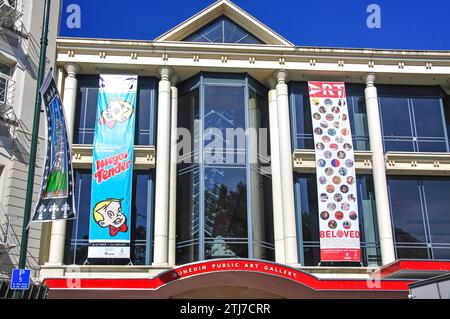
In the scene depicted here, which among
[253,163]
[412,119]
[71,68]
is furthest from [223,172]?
[412,119]

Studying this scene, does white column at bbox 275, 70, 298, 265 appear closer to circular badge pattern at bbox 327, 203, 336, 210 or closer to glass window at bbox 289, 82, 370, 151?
glass window at bbox 289, 82, 370, 151

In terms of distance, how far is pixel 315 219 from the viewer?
69.3ft

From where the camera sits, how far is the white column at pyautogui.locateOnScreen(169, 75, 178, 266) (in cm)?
2016

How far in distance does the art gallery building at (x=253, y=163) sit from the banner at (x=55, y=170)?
6.79m

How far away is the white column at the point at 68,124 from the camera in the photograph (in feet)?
62.7

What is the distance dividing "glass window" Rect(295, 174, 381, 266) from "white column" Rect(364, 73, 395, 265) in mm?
531

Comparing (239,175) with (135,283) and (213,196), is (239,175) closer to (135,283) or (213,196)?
(213,196)

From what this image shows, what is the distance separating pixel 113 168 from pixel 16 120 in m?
4.46

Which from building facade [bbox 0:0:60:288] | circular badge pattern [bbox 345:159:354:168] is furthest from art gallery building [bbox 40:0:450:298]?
building facade [bbox 0:0:60:288]

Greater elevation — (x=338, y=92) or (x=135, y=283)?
(x=338, y=92)

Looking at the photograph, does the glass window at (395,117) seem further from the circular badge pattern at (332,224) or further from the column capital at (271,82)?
the circular badge pattern at (332,224)

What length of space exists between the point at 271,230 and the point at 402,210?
5.69 metres

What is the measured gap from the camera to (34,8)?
18891mm
